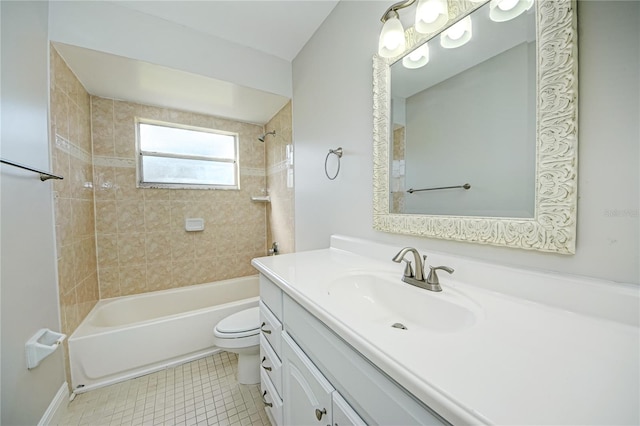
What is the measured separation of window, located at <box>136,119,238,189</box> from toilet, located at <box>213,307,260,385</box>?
60.8 inches

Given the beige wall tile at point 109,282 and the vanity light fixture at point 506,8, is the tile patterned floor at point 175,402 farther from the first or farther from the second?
the vanity light fixture at point 506,8

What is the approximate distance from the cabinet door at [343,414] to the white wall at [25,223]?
4.22 ft

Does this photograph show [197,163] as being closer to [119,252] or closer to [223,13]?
[119,252]

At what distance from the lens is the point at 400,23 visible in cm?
98

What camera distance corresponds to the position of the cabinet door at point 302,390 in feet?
2.14

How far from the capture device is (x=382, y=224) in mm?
1144

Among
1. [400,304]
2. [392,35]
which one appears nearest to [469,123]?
[392,35]

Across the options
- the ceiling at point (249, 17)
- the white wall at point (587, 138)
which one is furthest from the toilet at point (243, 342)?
the ceiling at point (249, 17)

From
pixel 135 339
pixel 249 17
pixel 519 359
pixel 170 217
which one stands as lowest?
pixel 135 339

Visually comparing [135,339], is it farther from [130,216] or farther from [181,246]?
[130,216]

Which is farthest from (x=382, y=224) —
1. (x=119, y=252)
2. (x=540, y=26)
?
(x=119, y=252)

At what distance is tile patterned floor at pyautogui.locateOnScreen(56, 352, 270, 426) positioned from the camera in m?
1.25

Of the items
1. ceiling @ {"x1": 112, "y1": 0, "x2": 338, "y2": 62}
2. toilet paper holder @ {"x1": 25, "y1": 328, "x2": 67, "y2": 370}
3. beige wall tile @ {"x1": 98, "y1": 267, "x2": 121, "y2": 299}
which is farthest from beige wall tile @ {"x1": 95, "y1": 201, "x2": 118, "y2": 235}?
ceiling @ {"x1": 112, "y1": 0, "x2": 338, "y2": 62}

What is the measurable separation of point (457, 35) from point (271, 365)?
158cm
